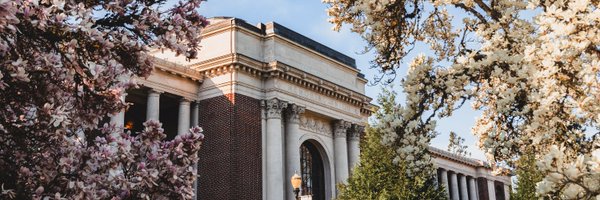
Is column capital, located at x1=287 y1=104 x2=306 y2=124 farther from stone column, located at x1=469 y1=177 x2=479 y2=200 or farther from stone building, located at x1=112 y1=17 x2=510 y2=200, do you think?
stone column, located at x1=469 y1=177 x2=479 y2=200

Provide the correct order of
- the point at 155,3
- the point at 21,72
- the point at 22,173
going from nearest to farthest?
the point at 21,72
the point at 22,173
the point at 155,3

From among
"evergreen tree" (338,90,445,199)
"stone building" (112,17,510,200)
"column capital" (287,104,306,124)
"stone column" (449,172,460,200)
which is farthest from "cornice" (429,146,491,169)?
"evergreen tree" (338,90,445,199)

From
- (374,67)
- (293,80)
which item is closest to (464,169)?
A: (293,80)

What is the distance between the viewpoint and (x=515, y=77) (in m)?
6.54

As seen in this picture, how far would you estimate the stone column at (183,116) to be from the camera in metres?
30.4

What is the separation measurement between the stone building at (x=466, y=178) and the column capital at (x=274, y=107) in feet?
99.2

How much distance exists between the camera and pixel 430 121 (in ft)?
24.3

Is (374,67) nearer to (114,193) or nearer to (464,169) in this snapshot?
(114,193)

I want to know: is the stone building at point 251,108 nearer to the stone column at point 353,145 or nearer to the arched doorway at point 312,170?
the arched doorway at point 312,170

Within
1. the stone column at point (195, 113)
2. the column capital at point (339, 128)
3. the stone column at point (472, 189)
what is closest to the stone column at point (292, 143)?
the column capital at point (339, 128)

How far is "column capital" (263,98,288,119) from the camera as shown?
105ft

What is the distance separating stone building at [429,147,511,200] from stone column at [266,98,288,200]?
3029 cm

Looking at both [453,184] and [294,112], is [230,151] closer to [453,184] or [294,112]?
[294,112]

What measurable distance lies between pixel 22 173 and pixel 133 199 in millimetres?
1225
